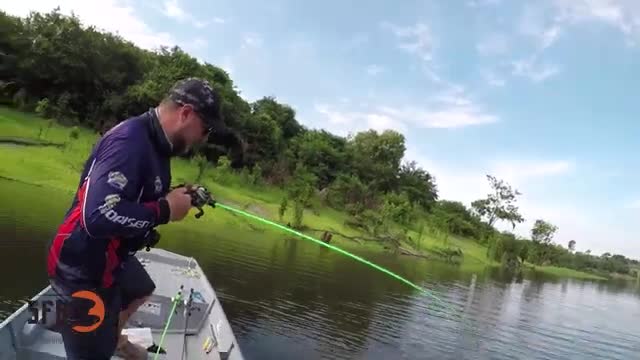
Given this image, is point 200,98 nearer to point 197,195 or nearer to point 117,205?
point 197,195

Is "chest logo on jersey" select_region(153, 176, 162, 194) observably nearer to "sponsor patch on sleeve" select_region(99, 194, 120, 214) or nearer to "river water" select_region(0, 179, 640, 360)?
"sponsor patch on sleeve" select_region(99, 194, 120, 214)

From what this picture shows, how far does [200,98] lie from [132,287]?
1857mm

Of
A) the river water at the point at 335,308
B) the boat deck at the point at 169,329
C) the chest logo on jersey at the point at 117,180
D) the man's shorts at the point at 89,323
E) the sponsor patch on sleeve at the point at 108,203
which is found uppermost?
the chest logo on jersey at the point at 117,180

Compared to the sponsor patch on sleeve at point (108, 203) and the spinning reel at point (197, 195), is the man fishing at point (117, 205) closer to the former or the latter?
the sponsor patch on sleeve at point (108, 203)

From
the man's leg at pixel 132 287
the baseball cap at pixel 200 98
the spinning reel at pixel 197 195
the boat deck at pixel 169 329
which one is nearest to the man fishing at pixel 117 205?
the baseball cap at pixel 200 98

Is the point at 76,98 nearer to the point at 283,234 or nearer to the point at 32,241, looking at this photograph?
the point at 283,234

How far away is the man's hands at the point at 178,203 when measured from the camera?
4.16 metres

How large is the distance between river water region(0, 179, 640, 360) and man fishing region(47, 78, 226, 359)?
8.40 meters

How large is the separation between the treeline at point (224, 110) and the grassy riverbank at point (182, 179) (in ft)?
4.75

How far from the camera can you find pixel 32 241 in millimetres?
18656

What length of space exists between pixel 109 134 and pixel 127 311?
1.93m

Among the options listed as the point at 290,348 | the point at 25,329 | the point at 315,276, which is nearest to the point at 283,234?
the point at 315,276

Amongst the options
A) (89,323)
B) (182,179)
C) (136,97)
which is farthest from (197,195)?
(136,97)

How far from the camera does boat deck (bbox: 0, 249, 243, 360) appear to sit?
5977 mm
